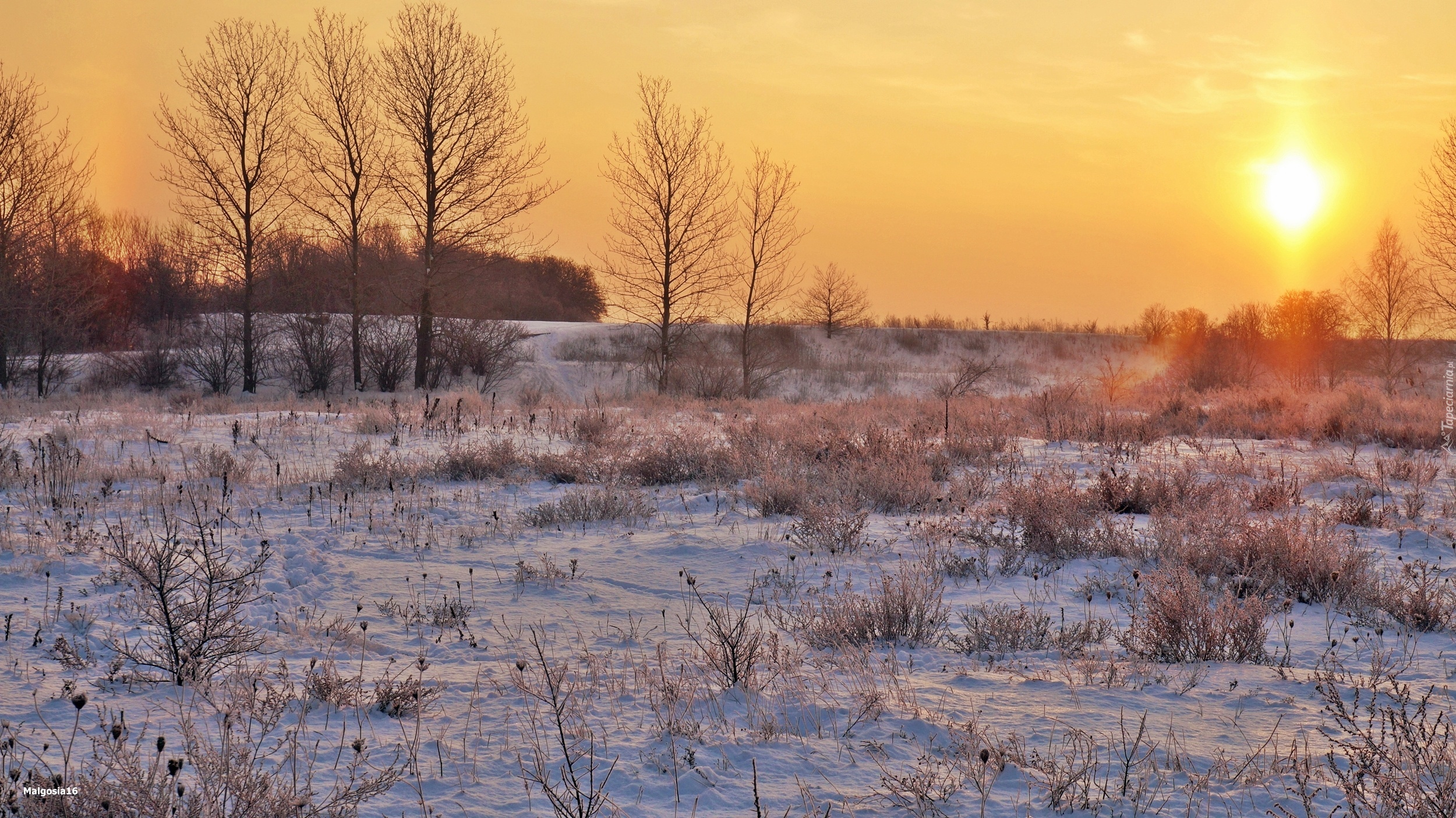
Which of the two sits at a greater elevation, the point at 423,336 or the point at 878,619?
the point at 423,336

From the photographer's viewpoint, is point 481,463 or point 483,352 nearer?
point 481,463

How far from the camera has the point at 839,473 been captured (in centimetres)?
895

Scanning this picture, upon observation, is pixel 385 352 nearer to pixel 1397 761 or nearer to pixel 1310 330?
pixel 1397 761

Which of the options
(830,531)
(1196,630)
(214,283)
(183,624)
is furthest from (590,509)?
(214,283)

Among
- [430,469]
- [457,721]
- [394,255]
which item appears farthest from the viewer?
[394,255]

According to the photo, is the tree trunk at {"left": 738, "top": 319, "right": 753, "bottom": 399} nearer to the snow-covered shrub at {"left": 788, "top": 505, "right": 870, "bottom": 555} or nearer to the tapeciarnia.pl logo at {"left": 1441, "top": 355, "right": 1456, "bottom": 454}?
the tapeciarnia.pl logo at {"left": 1441, "top": 355, "right": 1456, "bottom": 454}

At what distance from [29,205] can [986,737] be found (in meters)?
29.0

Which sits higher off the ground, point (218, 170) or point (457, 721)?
point (218, 170)

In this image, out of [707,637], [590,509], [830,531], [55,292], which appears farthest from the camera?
[55,292]

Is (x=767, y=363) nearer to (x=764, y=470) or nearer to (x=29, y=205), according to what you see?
(x=764, y=470)

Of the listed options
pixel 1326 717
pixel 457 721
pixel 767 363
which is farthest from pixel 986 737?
pixel 767 363

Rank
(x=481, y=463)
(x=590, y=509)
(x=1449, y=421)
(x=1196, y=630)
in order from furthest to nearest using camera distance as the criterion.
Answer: (x=1449, y=421) < (x=481, y=463) < (x=590, y=509) < (x=1196, y=630)

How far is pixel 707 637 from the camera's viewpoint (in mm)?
4555

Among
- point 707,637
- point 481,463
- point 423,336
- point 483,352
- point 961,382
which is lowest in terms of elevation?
point 707,637
